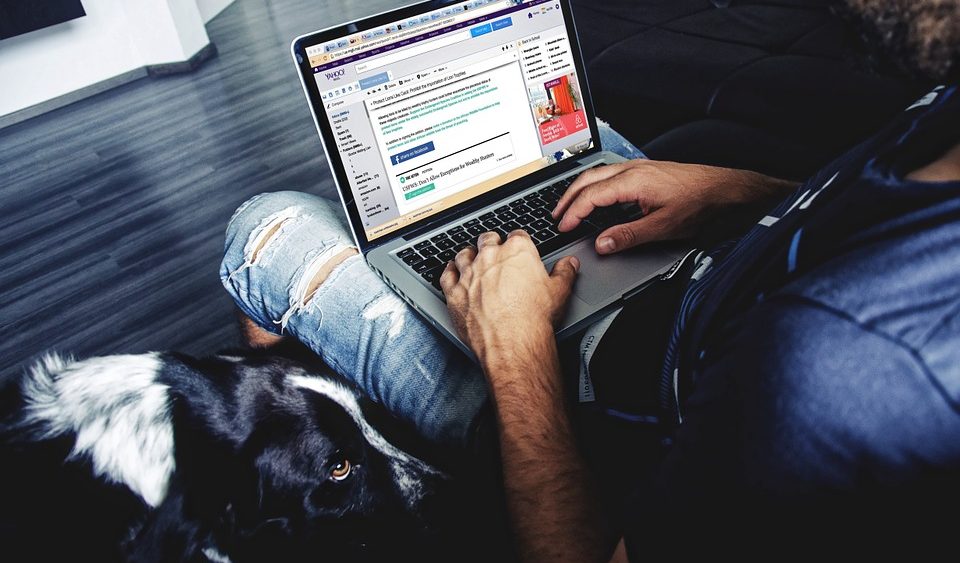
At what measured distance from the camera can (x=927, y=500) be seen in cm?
38

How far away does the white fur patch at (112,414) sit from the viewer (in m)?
0.82

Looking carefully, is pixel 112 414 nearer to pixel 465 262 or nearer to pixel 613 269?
pixel 465 262

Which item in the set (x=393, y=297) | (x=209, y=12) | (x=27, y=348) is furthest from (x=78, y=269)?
(x=209, y=12)

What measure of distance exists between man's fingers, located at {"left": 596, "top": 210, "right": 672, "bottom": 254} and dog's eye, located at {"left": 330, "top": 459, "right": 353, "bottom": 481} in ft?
1.76

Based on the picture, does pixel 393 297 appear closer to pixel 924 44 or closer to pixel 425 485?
pixel 425 485

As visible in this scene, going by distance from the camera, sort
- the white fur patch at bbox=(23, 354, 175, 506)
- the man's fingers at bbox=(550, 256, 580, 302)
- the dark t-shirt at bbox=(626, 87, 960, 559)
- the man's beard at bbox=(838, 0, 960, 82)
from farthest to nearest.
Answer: the man's fingers at bbox=(550, 256, 580, 302)
the white fur patch at bbox=(23, 354, 175, 506)
the man's beard at bbox=(838, 0, 960, 82)
the dark t-shirt at bbox=(626, 87, 960, 559)

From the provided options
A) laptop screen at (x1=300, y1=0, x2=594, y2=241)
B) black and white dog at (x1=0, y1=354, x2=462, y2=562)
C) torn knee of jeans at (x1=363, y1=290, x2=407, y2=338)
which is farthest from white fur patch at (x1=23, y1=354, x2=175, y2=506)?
laptop screen at (x1=300, y1=0, x2=594, y2=241)

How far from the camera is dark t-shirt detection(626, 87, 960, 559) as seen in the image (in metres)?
0.38

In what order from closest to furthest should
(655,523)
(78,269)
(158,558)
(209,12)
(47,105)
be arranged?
(655,523) < (158,558) < (78,269) < (47,105) < (209,12)

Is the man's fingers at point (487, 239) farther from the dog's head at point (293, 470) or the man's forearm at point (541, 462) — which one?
the dog's head at point (293, 470)

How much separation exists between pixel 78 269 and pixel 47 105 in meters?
2.55

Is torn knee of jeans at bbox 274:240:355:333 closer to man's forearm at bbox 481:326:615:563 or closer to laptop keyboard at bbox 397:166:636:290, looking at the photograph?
laptop keyboard at bbox 397:166:636:290

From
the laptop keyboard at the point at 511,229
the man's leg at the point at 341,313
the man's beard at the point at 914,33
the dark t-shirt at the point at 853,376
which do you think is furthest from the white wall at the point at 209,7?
the dark t-shirt at the point at 853,376

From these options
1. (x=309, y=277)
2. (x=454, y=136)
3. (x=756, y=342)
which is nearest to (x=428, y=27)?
(x=454, y=136)
